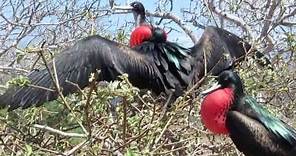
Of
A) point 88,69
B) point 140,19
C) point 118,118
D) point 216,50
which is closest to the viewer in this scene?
point 118,118

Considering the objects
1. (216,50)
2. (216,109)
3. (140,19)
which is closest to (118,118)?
(216,109)

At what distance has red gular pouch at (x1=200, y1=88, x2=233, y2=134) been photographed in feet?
8.00

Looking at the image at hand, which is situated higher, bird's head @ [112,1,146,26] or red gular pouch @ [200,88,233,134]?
bird's head @ [112,1,146,26]

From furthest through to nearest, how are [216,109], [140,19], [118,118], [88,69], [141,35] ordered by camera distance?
[140,19], [141,35], [88,69], [216,109], [118,118]

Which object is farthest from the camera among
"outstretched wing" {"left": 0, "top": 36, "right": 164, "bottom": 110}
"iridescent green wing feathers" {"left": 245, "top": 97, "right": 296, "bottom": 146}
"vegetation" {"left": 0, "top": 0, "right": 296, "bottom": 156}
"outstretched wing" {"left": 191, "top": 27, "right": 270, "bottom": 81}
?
"outstretched wing" {"left": 191, "top": 27, "right": 270, "bottom": 81}

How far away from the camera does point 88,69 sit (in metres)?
2.73

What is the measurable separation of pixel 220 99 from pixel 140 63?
0.50m

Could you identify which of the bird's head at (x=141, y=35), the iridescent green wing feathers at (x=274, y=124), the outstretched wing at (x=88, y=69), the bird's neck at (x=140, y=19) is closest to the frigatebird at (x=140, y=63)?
the outstretched wing at (x=88, y=69)

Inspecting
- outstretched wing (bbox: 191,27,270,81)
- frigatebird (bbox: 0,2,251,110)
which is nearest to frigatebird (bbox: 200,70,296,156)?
frigatebird (bbox: 0,2,251,110)

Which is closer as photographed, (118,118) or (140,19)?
(118,118)

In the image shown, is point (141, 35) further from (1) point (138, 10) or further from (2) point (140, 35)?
(1) point (138, 10)

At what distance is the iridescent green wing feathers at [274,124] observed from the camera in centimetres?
254

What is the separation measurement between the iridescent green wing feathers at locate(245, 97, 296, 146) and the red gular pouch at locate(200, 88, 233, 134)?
9 centimetres

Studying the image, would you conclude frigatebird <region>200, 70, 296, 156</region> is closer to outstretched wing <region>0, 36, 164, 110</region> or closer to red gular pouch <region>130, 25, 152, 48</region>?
outstretched wing <region>0, 36, 164, 110</region>
